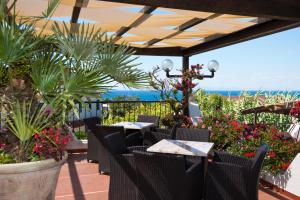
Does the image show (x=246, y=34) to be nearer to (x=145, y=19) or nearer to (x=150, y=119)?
(x=145, y=19)

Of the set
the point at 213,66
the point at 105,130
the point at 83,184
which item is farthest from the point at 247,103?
the point at 83,184

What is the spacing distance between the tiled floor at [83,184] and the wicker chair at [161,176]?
4.13 feet

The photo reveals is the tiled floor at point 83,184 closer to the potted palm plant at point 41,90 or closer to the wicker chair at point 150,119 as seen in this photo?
the potted palm plant at point 41,90

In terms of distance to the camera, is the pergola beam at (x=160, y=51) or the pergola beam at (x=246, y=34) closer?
the pergola beam at (x=246, y=34)

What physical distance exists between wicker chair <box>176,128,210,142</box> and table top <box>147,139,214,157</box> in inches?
20.8

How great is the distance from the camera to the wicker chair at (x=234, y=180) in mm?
2861

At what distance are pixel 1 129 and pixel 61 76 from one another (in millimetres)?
733

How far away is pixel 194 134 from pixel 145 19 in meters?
2.35

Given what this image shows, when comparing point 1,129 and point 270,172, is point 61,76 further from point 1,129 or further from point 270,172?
point 270,172

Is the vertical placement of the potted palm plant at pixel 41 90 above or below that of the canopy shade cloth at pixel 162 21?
below

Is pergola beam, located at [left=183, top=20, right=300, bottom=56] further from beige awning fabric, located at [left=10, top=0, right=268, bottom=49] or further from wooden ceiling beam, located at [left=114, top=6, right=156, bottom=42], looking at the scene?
wooden ceiling beam, located at [left=114, top=6, right=156, bottom=42]

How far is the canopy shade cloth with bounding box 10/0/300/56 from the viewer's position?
4719 millimetres

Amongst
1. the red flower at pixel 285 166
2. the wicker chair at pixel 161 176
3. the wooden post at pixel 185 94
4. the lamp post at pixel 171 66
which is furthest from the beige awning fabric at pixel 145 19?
the wicker chair at pixel 161 176

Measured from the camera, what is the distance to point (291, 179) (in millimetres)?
3791
